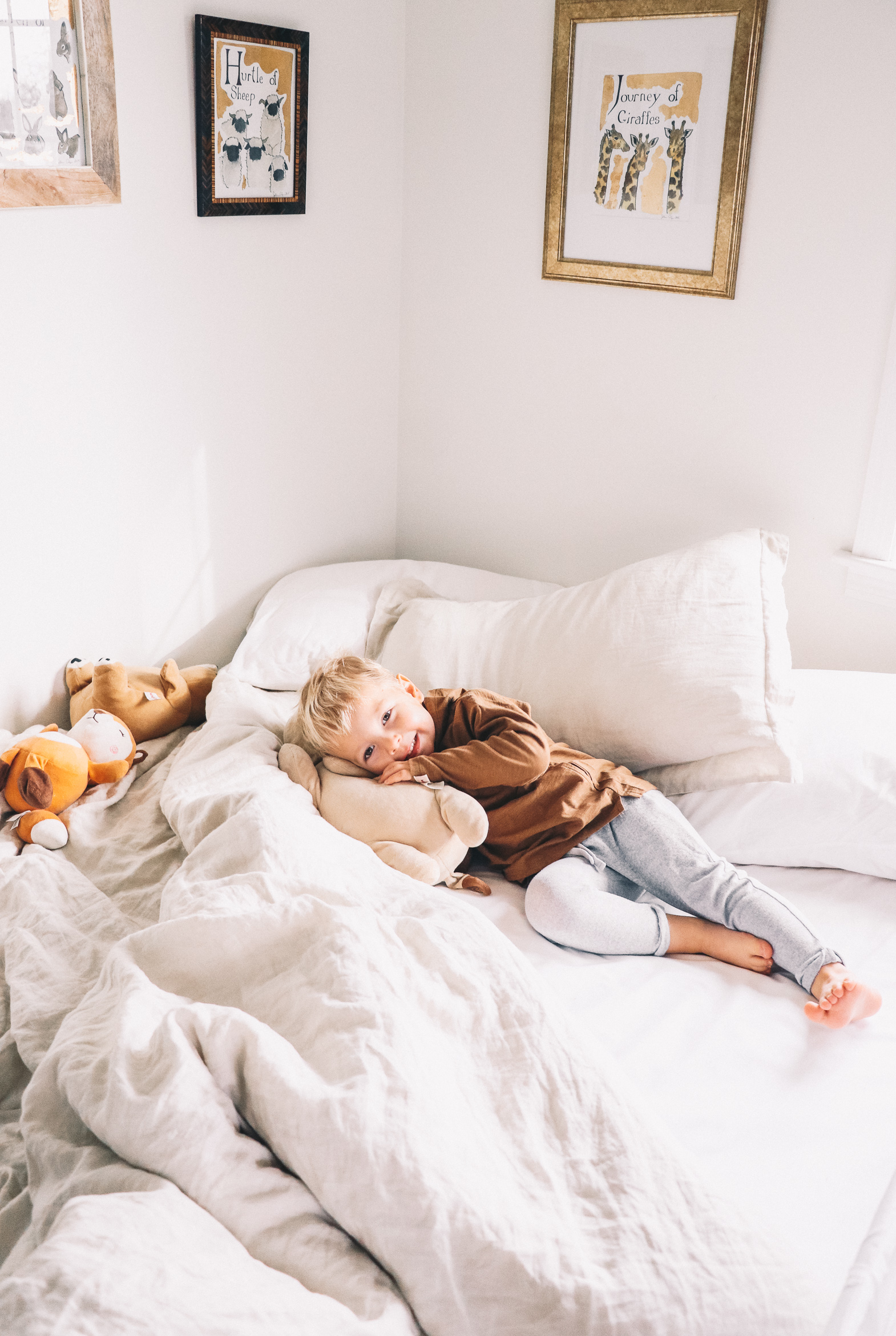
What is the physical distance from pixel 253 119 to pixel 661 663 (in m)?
1.30

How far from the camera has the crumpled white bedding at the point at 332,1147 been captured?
0.88 metres

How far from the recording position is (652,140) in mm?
2016

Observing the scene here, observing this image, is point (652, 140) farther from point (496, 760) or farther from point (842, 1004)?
point (842, 1004)

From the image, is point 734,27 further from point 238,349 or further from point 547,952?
point 547,952

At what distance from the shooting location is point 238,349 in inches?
84.7

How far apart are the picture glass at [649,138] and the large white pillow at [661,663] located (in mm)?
637

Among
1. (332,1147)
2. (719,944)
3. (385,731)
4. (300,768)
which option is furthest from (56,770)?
(719,944)

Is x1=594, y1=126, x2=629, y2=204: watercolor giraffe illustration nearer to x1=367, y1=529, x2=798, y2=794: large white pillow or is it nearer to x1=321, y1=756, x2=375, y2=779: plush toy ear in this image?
x1=367, y1=529, x2=798, y2=794: large white pillow

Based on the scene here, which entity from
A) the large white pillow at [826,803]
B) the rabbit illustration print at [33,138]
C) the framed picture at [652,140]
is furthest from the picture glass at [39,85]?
the large white pillow at [826,803]

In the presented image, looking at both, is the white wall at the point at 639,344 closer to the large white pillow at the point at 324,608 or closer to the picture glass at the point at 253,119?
the large white pillow at the point at 324,608

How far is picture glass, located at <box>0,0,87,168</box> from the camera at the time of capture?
157cm

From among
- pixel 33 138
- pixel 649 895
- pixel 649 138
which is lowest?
pixel 649 895

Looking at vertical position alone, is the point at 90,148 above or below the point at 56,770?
above

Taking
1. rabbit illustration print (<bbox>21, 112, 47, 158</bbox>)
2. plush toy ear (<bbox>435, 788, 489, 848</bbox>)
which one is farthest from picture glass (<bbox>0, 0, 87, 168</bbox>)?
plush toy ear (<bbox>435, 788, 489, 848</bbox>)
